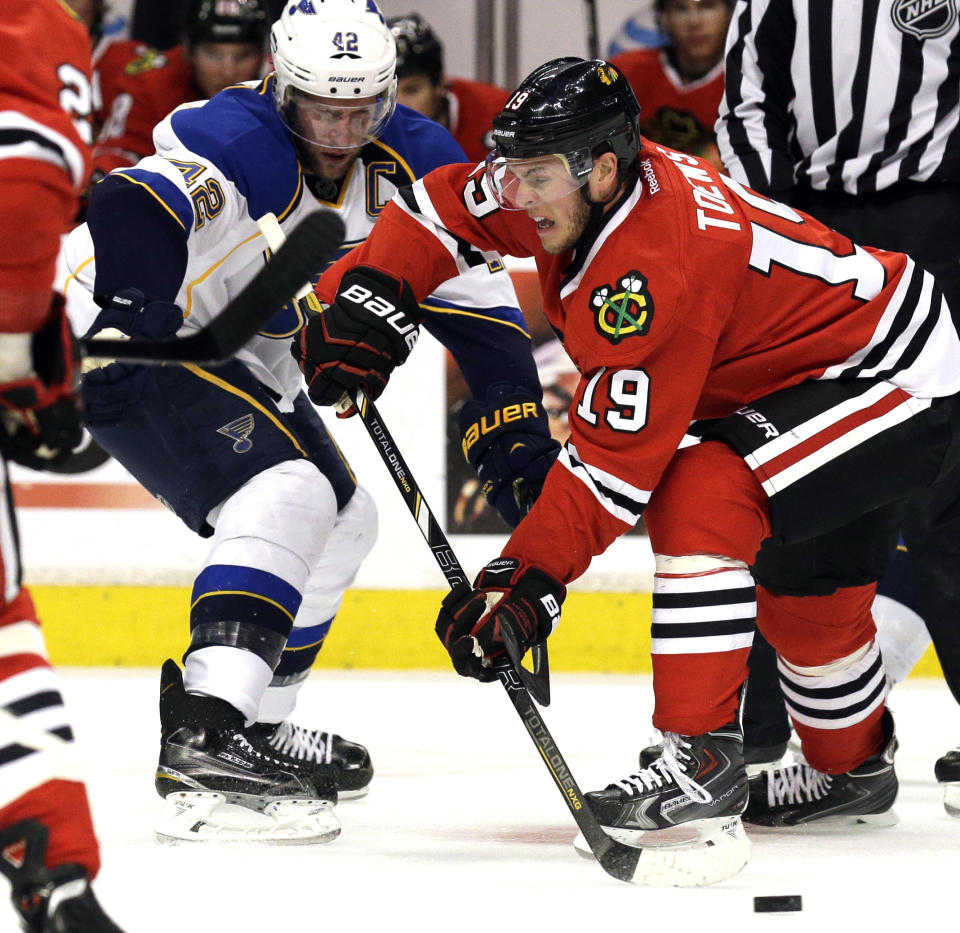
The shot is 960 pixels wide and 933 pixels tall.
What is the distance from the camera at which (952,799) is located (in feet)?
8.50

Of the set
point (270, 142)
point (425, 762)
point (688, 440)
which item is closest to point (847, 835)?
point (688, 440)

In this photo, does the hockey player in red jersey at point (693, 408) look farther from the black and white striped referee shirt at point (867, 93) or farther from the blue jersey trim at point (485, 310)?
the black and white striped referee shirt at point (867, 93)

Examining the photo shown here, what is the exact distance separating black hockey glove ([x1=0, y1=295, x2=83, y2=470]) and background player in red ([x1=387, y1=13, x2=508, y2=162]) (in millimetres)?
2695

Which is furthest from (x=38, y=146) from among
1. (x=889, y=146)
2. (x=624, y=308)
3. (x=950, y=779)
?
(x=950, y=779)

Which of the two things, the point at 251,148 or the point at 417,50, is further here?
the point at 417,50

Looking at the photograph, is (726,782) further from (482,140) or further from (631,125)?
(482,140)

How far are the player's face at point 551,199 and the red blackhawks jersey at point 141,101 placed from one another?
242 centimetres

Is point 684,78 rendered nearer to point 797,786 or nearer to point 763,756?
point 763,756

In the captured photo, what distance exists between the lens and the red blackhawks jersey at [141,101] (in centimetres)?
439

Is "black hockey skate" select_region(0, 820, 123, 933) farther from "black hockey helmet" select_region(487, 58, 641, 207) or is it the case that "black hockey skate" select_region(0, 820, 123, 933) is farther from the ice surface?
"black hockey helmet" select_region(487, 58, 641, 207)

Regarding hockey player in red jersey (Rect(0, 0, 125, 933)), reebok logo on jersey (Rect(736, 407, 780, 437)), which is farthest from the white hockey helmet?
hockey player in red jersey (Rect(0, 0, 125, 933))

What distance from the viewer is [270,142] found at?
2.55 meters

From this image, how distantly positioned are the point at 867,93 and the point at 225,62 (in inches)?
80.8

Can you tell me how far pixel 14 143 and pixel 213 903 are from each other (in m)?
0.95
